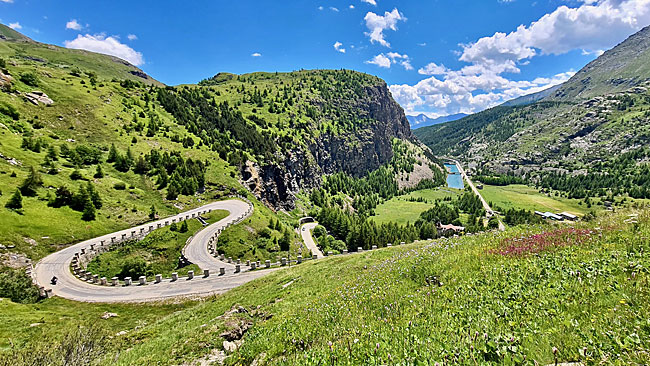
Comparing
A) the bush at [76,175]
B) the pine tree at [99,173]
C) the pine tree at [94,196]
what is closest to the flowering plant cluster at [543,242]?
the pine tree at [94,196]

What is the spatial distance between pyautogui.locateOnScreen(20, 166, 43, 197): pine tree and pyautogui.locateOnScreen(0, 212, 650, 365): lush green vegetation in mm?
38454

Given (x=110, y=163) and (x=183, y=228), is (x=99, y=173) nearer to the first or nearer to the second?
(x=110, y=163)

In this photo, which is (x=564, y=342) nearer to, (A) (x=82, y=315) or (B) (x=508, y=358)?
(B) (x=508, y=358)

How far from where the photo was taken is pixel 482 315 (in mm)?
6617

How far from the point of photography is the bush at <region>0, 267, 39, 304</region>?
979 inches

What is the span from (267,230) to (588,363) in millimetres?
57288

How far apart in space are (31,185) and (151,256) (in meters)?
21.8

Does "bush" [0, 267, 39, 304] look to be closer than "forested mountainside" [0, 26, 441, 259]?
Yes

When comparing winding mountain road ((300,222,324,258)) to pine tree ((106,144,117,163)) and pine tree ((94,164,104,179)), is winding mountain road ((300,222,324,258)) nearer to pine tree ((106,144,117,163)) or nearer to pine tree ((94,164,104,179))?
pine tree ((94,164,104,179))

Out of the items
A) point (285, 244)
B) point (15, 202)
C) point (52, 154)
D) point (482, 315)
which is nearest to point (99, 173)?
point (52, 154)

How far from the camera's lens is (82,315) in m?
23.3

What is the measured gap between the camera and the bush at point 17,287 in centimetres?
2486

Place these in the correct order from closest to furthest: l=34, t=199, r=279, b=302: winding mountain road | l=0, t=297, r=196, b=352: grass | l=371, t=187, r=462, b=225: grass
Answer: l=0, t=297, r=196, b=352: grass → l=34, t=199, r=279, b=302: winding mountain road → l=371, t=187, r=462, b=225: grass

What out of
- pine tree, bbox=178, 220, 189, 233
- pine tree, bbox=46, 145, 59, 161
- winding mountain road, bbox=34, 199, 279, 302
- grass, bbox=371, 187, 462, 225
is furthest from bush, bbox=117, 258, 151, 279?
grass, bbox=371, 187, 462, 225
